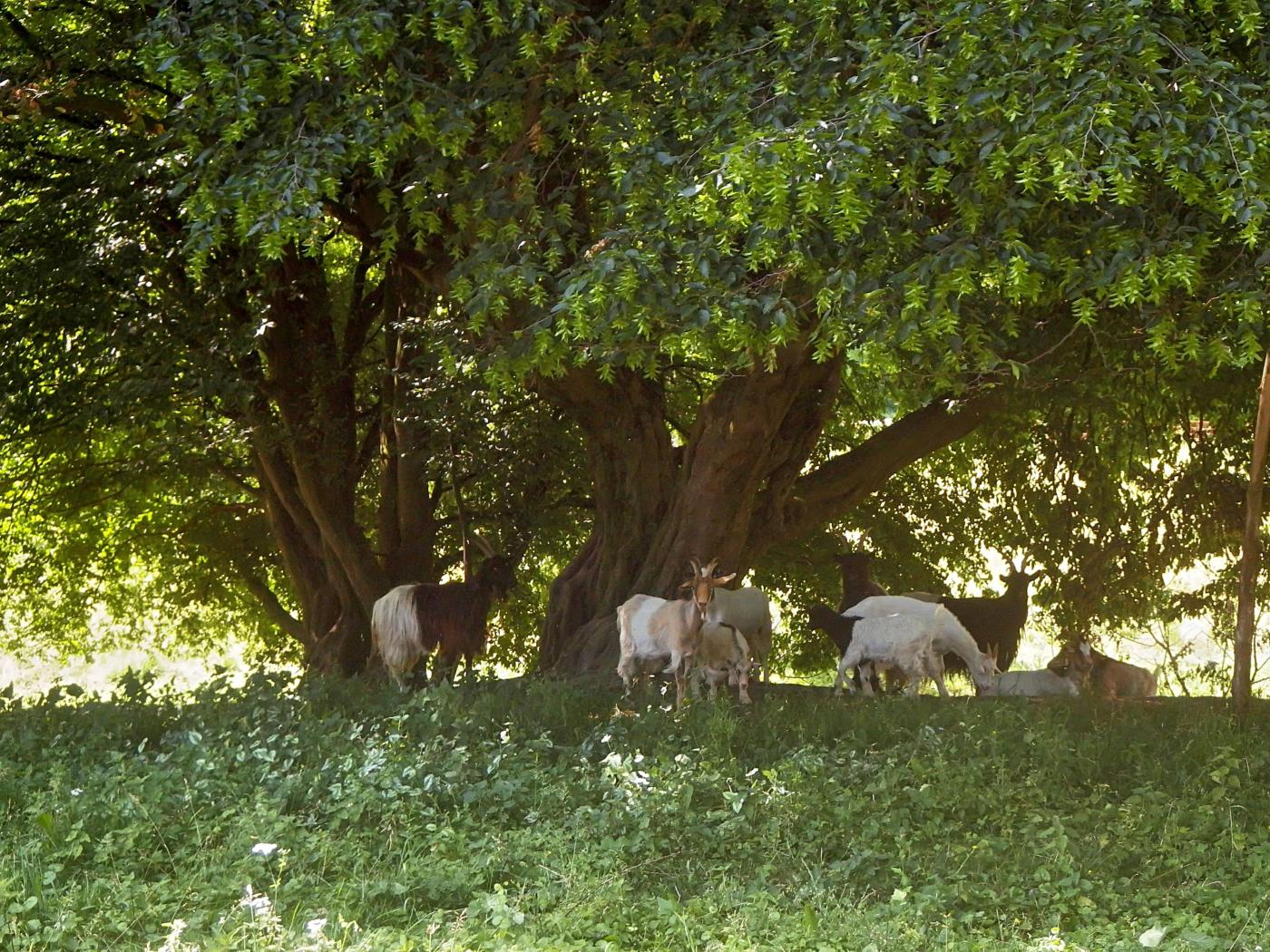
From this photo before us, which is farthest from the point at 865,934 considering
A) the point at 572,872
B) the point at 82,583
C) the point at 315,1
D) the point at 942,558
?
the point at 82,583

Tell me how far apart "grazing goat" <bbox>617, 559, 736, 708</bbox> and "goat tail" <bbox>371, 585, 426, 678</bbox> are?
2784 millimetres

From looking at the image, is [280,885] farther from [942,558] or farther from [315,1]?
[942,558]

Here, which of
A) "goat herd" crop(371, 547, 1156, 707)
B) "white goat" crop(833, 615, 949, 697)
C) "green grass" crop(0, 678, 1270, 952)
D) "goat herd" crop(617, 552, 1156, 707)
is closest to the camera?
"green grass" crop(0, 678, 1270, 952)

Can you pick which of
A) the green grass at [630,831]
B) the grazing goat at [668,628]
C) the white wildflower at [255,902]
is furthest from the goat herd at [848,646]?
the white wildflower at [255,902]

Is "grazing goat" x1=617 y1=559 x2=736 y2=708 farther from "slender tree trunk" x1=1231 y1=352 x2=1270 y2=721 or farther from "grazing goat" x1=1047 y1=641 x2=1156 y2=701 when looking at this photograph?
"grazing goat" x1=1047 y1=641 x2=1156 y2=701

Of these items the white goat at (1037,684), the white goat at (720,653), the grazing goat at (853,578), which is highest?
the grazing goat at (853,578)

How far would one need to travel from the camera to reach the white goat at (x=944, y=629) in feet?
45.1

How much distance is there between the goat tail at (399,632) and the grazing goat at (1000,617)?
22.8 feet

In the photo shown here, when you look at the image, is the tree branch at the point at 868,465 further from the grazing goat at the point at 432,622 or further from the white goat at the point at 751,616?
the grazing goat at the point at 432,622

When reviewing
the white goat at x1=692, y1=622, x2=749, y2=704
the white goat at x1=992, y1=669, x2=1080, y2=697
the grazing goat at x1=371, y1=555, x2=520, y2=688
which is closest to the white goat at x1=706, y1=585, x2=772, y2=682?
the white goat at x1=692, y1=622, x2=749, y2=704

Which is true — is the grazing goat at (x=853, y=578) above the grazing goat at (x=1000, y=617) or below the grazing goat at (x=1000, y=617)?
above

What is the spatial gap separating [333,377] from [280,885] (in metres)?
11.4

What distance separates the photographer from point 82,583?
25.8 m

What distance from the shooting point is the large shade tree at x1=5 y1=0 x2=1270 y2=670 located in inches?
307
